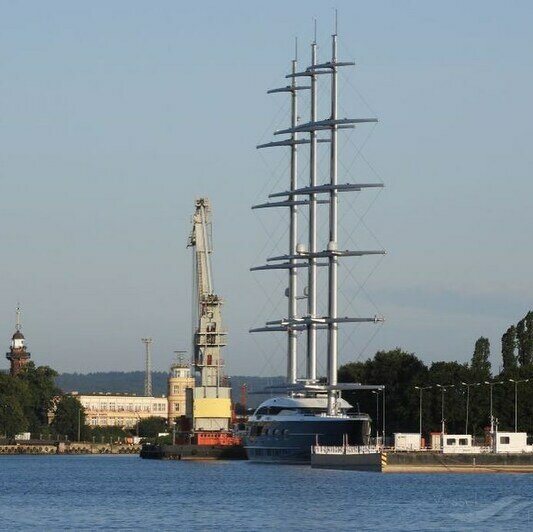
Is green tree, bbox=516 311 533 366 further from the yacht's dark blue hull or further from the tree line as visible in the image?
the yacht's dark blue hull

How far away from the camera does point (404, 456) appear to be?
422 ft

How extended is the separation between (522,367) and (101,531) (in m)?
96.2

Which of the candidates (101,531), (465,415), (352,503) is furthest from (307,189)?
(101,531)

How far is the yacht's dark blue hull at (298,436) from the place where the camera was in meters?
145

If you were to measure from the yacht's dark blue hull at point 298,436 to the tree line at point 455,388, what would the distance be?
17.4m

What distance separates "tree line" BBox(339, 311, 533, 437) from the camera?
17200 cm

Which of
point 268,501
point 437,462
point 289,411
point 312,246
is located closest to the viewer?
point 268,501

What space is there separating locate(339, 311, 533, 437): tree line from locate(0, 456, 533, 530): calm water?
32569 mm

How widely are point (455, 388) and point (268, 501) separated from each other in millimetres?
73180

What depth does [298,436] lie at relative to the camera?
5945 inches

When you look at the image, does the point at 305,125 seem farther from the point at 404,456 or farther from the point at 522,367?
the point at 404,456

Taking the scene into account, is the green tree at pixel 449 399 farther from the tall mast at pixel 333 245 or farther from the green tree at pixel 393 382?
the tall mast at pixel 333 245

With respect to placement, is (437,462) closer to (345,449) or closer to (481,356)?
(345,449)

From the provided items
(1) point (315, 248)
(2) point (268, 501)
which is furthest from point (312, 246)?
(2) point (268, 501)
